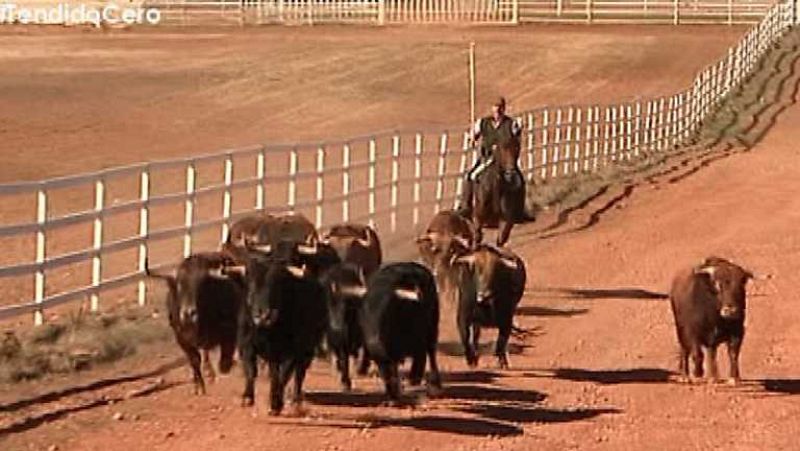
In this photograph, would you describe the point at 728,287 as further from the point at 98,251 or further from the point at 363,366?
the point at 98,251

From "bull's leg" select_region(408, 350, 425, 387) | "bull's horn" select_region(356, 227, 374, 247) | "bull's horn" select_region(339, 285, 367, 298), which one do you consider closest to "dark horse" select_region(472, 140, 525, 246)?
"bull's horn" select_region(356, 227, 374, 247)

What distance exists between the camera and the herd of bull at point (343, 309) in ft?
41.8

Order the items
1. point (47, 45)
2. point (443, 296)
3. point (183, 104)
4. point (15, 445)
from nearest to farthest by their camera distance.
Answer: point (15, 445) → point (443, 296) → point (183, 104) → point (47, 45)

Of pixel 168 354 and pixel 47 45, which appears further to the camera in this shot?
pixel 47 45

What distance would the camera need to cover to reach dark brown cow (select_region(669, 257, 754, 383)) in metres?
14.1

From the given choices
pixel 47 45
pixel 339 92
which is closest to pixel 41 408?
pixel 339 92

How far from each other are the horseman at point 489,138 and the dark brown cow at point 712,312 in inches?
260

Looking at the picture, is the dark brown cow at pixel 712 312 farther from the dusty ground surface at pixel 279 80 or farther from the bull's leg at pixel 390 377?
the dusty ground surface at pixel 279 80

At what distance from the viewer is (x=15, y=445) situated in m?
12.1

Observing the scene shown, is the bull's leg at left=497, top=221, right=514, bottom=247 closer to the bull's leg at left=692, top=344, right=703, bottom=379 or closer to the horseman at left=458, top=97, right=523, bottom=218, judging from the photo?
the horseman at left=458, top=97, right=523, bottom=218

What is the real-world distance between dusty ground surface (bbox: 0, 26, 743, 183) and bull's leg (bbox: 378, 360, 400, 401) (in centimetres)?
2092

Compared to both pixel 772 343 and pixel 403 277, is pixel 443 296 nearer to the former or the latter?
pixel 772 343

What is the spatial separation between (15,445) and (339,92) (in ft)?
141

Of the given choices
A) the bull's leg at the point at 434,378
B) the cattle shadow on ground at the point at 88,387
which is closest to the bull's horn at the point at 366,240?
the cattle shadow on ground at the point at 88,387
